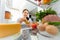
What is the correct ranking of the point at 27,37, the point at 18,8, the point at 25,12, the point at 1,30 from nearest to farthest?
the point at 1,30
the point at 27,37
the point at 25,12
the point at 18,8

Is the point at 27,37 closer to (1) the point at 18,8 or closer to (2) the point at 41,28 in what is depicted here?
(2) the point at 41,28

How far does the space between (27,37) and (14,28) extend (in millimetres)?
107

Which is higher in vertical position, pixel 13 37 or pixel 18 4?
pixel 18 4

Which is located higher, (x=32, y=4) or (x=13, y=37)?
(x=32, y=4)

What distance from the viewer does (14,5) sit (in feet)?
3.11

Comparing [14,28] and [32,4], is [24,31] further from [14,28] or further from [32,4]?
[32,4]

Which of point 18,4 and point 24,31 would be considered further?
point 18,4

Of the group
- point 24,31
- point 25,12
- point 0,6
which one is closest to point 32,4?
point 25,12

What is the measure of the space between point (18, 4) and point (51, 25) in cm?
72

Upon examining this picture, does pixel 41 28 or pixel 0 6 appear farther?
pixel 0 6

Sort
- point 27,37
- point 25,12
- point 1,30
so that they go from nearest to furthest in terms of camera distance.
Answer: point 1,30 < point 27,37 < point 25,12

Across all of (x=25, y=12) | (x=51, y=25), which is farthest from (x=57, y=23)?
(x=25, y=12)

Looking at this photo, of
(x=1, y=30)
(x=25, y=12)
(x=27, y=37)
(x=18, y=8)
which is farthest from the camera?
(x=18, y=8)

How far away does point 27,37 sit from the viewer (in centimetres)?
37
